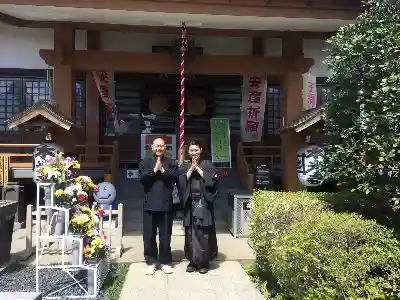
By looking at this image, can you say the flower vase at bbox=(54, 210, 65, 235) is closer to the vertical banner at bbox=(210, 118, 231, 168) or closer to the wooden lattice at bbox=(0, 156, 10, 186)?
the wooden lattice at bbox=(0, 156, 10, 186)

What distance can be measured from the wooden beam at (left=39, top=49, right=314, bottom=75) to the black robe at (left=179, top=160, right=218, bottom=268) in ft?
13.0

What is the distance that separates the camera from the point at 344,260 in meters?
3.64

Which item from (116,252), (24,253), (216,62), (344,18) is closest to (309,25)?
(344,18)

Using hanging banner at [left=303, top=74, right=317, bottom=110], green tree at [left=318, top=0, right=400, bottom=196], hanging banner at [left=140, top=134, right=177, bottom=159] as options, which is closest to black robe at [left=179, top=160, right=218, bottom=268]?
green tree at [left=318, top=0, right=400, bottom=196]

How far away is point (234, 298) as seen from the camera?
489 centimetres

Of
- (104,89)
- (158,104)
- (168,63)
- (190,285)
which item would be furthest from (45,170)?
(158,104)

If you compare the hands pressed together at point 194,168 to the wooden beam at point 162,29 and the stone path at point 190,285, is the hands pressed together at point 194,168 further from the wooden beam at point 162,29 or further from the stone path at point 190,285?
the wooden beam at point 162,29

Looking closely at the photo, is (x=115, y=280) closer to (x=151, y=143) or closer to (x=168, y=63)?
(x=168, y=63)

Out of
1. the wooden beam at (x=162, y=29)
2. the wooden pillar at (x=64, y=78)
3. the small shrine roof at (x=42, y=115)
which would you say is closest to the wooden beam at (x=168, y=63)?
the wooden pillar at (x=64, y=78)

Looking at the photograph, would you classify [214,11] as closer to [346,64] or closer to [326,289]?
[346,64]

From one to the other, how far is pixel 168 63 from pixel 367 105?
5701mm

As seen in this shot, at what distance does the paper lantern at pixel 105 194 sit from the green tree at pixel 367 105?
5407mm

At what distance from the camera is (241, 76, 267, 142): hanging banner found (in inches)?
452

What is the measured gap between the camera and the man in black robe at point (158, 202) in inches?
223
